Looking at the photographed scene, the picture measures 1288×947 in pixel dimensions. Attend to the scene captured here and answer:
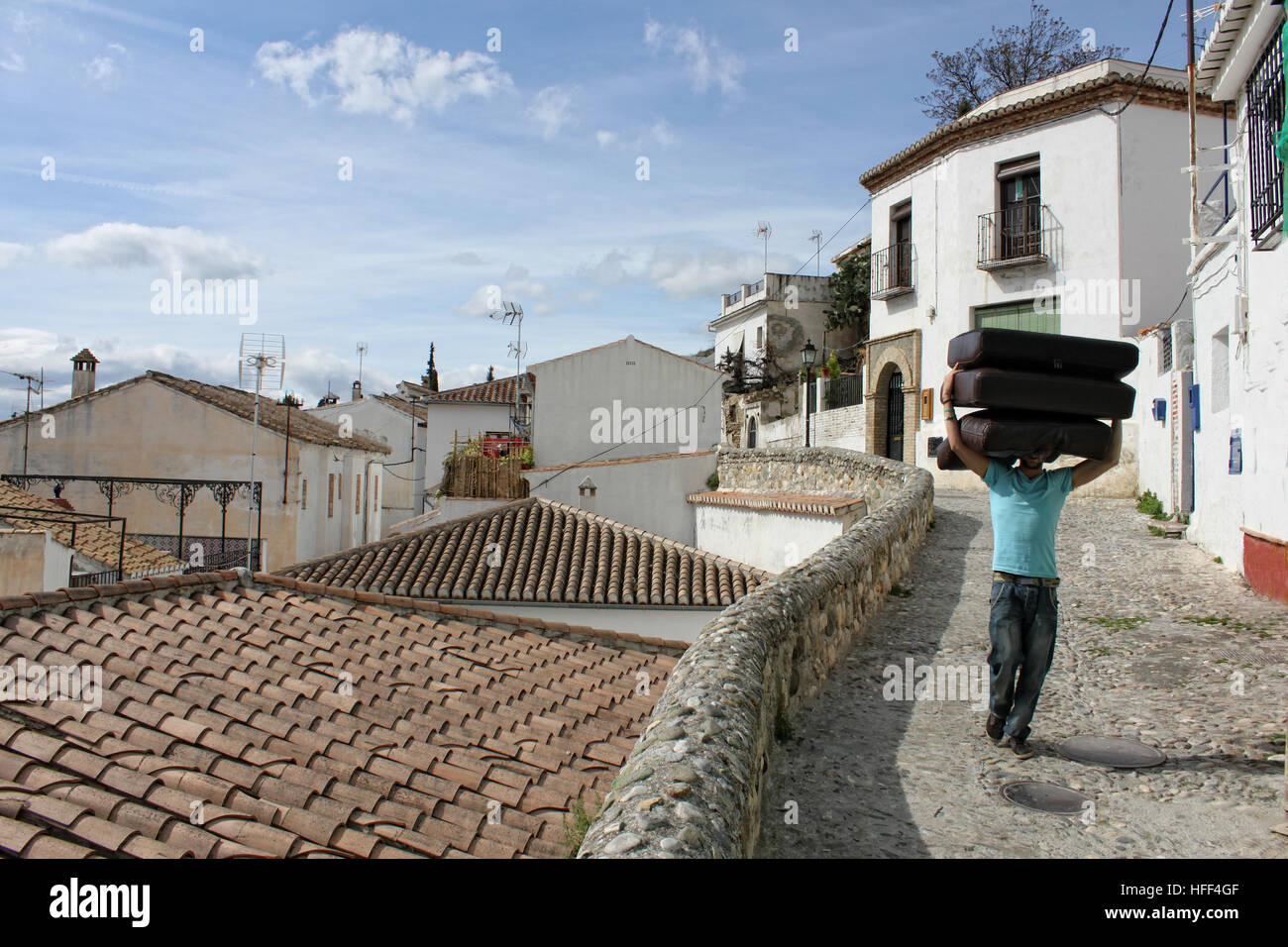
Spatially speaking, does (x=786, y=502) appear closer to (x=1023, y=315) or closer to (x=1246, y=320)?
(x=1023, y=315)

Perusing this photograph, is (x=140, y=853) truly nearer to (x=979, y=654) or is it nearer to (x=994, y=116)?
(x=979, y=654)

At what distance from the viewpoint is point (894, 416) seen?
22.8 meters

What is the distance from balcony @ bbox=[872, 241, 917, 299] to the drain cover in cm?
1843

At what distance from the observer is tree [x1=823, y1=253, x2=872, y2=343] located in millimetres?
28250

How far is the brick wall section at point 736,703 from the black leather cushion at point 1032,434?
1.48 metres

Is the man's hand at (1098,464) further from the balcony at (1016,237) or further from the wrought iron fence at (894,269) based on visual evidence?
the wrought iron fence at (894,269)

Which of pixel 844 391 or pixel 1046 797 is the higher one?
pixel 844 391

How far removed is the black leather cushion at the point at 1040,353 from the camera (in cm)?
404

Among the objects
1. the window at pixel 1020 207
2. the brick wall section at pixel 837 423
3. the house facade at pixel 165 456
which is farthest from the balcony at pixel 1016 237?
the house facade at pixel 165 456

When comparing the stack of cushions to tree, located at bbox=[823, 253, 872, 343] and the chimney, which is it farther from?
the chimney

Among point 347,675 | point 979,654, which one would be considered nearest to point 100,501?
point 347,675

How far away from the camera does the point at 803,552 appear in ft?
50.5

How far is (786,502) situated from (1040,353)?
39.9ft

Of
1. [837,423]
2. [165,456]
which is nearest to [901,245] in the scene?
[837,423]
